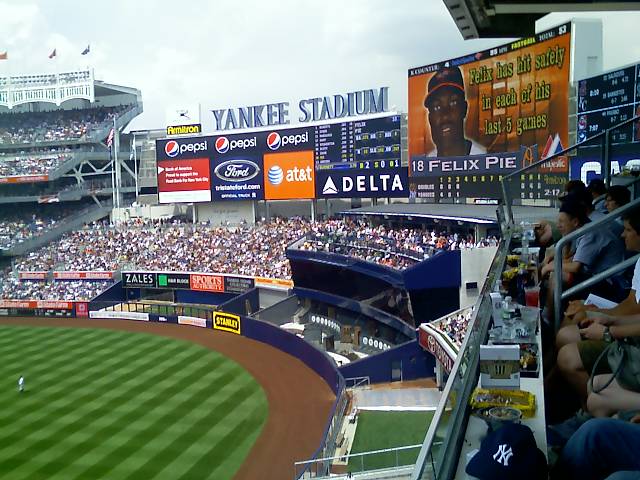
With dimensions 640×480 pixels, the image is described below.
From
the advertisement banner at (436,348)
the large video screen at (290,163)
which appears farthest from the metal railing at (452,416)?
the large video screen at (290,163)

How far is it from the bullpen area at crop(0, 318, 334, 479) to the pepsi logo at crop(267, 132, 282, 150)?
9960mm

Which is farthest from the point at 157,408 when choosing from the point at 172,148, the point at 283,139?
the point at 172,148

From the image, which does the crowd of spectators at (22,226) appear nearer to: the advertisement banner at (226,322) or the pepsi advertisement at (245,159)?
the pepsi advertisement at (245,159)

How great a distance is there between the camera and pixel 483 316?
3.64 m

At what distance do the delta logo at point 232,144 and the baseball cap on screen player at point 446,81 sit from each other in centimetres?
1178

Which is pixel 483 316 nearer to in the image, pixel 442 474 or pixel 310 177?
pixel 442 474

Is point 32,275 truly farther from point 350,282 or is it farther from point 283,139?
point 350,282

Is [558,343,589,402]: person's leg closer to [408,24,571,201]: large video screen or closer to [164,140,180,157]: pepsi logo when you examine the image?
[408,24,571,201]: large video screen

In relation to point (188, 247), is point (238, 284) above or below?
below

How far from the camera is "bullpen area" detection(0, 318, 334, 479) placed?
13523mm

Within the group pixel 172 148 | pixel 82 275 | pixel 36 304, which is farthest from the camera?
pixel 82 275

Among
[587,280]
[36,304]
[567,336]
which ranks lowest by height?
[36,304]

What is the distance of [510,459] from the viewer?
193 cm

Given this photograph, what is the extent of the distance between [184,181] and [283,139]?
262 inches
